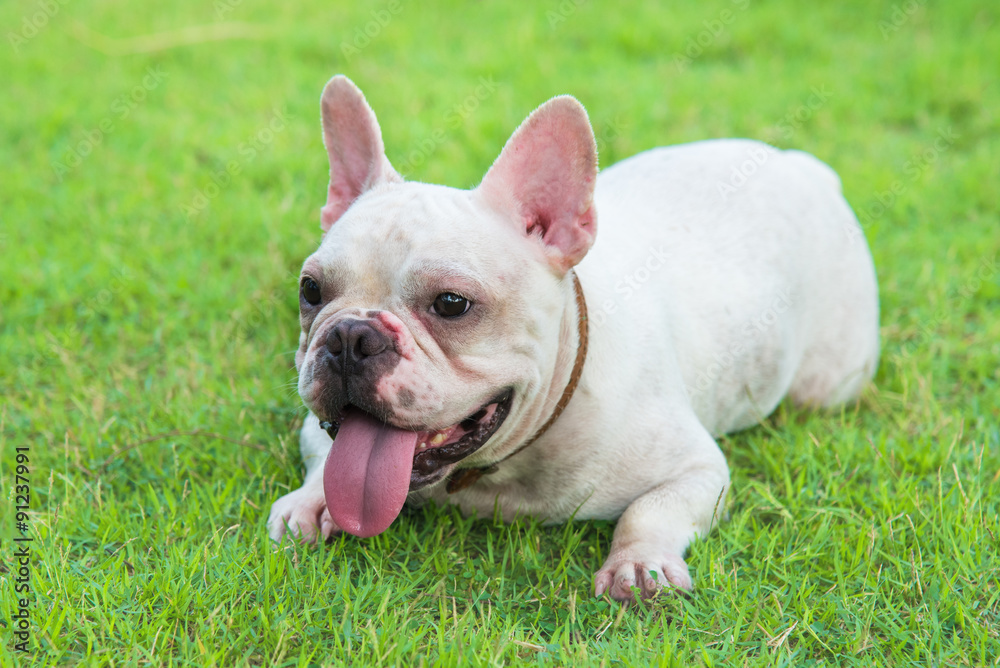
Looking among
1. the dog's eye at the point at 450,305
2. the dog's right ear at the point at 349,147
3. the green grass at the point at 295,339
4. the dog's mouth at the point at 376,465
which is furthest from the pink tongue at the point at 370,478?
the dog's right ear at the point at 349,147

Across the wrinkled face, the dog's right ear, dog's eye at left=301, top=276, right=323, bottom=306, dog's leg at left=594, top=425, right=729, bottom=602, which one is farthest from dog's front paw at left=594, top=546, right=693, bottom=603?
the dog's right ear

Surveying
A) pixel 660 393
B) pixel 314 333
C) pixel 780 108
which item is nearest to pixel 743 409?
pixel 660 393

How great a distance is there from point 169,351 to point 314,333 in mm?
1891

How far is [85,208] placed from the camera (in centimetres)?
559

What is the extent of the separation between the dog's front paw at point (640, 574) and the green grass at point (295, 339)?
7cm

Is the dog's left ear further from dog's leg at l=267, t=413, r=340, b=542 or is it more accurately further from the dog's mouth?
dog's leg at l=267, t=413, r=340, b=542

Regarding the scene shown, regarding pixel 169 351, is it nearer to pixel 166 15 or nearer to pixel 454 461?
pixel 454 461

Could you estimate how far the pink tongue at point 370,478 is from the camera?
2.62m

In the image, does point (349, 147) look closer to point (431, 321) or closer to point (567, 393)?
point (431, 321)

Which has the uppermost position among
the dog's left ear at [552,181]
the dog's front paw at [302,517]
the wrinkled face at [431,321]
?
the dog's left ear at [552,181]

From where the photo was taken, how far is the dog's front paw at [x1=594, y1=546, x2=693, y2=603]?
9.11ft

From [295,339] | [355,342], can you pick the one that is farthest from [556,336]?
[295,339]

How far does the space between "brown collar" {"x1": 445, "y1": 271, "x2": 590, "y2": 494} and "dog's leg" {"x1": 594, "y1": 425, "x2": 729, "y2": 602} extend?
0.41 meters

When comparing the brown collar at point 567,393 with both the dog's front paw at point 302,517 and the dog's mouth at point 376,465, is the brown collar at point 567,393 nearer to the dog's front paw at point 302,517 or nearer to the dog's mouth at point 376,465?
the dog's mouth at point 376,465
